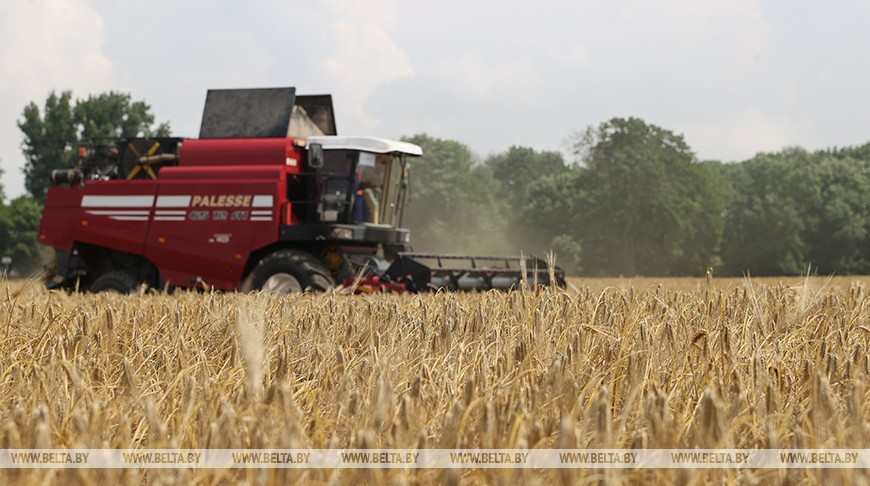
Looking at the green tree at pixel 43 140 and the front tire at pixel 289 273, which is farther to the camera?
the green tree at pixel 43 140

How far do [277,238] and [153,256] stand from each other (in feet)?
8.49

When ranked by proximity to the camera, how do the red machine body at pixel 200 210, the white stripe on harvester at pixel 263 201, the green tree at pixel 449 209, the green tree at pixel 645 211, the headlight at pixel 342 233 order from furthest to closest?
1. the green tree at pixel 449 209
2. the green tree at pixel 645 211
3. the red machine body at pixel 200 210
4. the white stripe on harvester at pixel 263 201
5. the headlight at pixel 342 233

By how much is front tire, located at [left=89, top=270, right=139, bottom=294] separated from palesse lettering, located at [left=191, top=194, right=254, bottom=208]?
1.93 m

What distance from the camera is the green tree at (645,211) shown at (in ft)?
166

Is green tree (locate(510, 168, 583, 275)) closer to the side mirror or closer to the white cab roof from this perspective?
the white cab roof

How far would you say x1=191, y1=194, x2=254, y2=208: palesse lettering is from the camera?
14.1 metres

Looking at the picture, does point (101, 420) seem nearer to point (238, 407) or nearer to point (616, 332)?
point (238, 407)

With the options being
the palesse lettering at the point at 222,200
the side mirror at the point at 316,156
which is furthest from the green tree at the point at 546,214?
the side mirror at the point at 316,156

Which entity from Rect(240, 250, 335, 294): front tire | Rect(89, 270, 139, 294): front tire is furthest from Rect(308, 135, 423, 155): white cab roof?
Rect(89, 270, 139, 294): front tire

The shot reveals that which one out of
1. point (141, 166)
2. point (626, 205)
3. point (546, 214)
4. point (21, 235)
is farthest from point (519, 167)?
point (141, 166)

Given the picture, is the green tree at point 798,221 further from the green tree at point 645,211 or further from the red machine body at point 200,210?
the red machine body at point 200,210

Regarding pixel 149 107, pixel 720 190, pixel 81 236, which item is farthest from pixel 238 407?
pixel 149 107

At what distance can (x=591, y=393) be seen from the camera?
114 inches

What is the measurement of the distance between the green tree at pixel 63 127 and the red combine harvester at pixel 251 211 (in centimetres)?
5148
